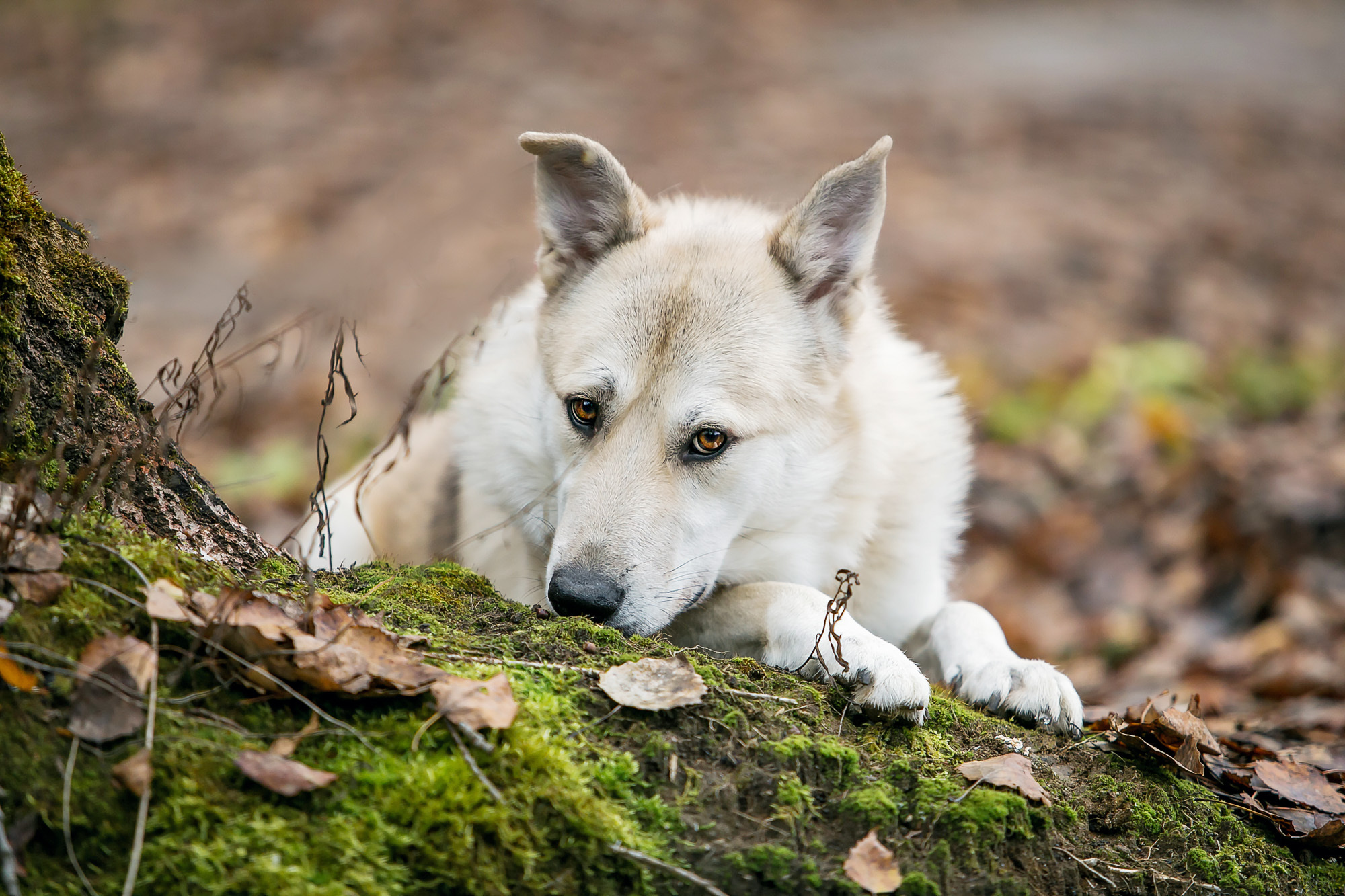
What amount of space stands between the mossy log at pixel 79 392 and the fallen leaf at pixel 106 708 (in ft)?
1.51

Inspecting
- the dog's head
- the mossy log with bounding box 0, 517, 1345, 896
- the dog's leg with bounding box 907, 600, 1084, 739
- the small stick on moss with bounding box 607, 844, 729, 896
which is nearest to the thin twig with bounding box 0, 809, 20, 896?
the mossy log with bounding box 0, 517, 1345, 896

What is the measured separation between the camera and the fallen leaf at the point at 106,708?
1.68m

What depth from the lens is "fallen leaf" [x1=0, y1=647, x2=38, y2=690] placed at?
1674mm

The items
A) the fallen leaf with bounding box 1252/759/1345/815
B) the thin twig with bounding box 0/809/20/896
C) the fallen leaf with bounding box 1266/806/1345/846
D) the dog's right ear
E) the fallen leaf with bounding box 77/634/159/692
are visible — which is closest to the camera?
the thin twig with bounding box 0/809/20/896

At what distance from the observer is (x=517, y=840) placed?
1.78 meters

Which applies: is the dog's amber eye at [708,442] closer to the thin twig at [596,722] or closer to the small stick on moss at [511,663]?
the small stick on moss at [511,663]

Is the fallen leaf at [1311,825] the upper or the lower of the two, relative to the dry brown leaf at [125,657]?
lower

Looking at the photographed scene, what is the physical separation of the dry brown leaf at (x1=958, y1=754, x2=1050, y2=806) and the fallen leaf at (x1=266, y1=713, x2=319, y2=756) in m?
1.50

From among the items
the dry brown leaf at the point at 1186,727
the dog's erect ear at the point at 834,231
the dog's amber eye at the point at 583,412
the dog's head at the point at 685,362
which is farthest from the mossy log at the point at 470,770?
the dog's erect ear at the point at 834,231

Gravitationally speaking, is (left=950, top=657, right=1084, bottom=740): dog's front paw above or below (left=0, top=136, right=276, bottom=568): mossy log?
below

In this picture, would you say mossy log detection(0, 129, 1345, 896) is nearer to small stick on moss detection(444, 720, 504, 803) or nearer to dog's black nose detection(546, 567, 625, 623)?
small stick on moss detection(444, 720, 504, 803)

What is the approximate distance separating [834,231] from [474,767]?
243 centimetres

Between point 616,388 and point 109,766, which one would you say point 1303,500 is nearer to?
point 616,388

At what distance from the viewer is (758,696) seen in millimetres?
2334
